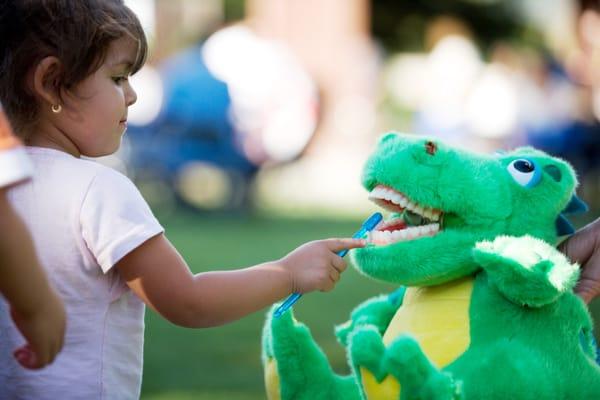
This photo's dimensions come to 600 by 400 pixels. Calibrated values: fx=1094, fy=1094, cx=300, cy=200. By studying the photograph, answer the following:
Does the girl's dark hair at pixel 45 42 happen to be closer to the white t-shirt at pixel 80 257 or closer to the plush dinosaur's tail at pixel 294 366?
the white t-shirt at pixel 80 257

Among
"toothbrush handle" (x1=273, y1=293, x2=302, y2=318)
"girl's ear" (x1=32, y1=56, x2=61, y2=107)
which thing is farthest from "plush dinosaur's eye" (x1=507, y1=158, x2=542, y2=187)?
"girl's ear" (x1=32, y1=56, x2=61, y2=107)

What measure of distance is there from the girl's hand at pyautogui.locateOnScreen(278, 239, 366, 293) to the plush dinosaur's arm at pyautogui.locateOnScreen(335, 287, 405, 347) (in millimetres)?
340

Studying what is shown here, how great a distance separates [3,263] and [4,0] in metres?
0.65

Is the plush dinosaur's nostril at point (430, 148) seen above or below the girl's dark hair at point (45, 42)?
below

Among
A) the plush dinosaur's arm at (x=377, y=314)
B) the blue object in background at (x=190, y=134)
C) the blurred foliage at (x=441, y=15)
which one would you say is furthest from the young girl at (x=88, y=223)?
the blurred foliage at (x=441, y=15)

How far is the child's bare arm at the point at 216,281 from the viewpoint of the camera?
1.88 meters

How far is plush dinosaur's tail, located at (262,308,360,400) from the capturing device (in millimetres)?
2297

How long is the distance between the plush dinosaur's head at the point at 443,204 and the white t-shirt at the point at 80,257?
53cm

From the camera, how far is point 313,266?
2053mm

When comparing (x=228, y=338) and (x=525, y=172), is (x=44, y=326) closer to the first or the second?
(x=525, y=172)

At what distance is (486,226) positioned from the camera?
2.22 metres

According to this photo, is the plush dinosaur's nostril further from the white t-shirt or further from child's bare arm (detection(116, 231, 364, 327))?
the white t-shirt

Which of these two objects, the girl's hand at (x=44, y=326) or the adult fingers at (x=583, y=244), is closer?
the girl's hand at (x=44, y=326)

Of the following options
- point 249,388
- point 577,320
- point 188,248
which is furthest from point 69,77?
point 188,248
